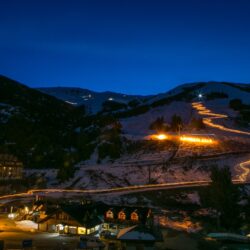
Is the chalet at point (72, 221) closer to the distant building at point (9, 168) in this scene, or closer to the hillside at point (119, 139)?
the hillside at point (119, 139)

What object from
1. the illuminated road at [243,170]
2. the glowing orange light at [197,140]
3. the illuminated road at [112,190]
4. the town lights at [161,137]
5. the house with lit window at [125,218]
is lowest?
the house with lit window at [125,218]

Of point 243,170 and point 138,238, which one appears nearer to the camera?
point 138,238

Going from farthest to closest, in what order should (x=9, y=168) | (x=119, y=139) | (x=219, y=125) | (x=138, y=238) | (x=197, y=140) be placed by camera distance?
(x=219, y=125)
(x=119, y=139)
(x=197, y=140)
(x=9, y=168)
(x=138, y=238)

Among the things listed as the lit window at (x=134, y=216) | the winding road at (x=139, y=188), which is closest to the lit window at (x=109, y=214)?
the lit window at (x=134, y=216)

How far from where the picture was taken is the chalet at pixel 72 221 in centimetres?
5725

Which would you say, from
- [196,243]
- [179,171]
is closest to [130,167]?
[179,171]

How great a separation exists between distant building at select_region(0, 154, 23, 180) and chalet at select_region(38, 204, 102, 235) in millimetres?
44855

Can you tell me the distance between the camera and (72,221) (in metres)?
57.8

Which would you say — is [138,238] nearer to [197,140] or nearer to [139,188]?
[139,188]

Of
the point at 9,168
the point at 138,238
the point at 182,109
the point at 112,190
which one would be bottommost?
the point at 138,238

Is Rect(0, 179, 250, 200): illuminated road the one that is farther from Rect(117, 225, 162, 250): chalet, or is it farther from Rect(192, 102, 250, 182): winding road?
Rect(117, 225, 162, 250): chalet

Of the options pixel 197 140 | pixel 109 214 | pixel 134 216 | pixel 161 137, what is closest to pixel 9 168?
pixel 161 137

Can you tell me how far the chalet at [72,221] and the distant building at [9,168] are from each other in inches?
1766

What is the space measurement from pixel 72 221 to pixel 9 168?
169 feet
